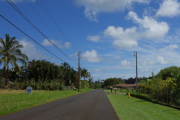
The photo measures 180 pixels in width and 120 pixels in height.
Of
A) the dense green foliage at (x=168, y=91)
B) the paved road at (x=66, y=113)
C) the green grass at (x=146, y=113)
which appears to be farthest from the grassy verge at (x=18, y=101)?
the dense green foliage at (x=168, y=91)

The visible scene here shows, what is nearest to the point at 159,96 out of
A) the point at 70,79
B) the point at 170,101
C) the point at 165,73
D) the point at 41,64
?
the point at 170,101

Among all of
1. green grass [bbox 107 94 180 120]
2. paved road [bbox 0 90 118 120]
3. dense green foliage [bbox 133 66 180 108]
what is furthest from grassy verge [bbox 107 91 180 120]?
dense green foliage [bbox 133 66 180 108]

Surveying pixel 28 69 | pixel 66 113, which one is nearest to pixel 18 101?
pixel 66 113

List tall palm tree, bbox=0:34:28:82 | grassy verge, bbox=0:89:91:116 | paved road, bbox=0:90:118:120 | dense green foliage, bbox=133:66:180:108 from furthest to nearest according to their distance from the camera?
1. tall palm tree, bbox=0:34:28:82
2. dense green foliage, bbox=133:66:180:108
3. grassy verge, bbox=0:89:91:116
4. paved road, bbox=0:90:118:120

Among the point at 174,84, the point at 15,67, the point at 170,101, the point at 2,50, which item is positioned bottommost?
the point at 170,101

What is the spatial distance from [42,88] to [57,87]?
5258 mm

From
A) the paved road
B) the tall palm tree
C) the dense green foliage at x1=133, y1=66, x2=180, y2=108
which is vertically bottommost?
the paved road

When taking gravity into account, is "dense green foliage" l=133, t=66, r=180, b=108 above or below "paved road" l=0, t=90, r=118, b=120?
above

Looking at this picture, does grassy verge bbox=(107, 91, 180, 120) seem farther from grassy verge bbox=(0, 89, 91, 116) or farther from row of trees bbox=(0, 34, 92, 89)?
row of trees bbox=(0, 34, 92, 89)

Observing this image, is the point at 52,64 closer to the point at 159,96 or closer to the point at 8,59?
the point at 8,59

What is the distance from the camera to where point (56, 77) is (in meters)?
75.1

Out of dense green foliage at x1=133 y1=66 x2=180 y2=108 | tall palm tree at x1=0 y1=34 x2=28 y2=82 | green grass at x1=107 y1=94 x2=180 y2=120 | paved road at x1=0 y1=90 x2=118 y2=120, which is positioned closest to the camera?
paved road at x1=0 y1=90 x2=118 y2=120

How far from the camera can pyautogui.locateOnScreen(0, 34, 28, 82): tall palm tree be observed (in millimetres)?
49938

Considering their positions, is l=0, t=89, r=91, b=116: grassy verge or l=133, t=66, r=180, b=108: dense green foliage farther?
l=133, t=66, r=180, b=108: dense green foliage
